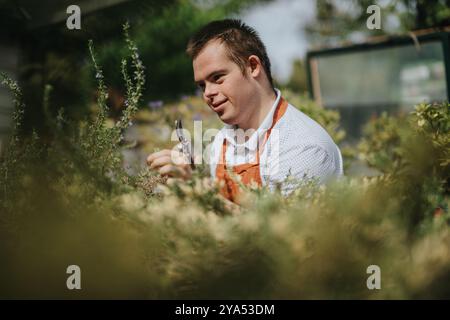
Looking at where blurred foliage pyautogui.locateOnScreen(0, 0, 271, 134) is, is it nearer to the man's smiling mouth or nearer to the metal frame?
the man's smiling mouth

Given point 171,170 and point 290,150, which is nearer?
point 171,170

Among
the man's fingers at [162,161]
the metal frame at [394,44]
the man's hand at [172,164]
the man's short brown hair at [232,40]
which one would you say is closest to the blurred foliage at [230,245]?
the man's hand at [172,164]

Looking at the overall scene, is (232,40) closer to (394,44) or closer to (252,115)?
(252,115)

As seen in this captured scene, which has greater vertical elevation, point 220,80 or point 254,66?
point 254,66

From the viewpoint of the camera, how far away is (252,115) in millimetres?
1687

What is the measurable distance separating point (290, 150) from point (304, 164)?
0.08 m

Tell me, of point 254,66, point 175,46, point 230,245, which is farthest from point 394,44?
point 175,46

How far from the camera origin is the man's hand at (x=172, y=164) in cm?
112

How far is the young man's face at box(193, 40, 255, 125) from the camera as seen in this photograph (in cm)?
152

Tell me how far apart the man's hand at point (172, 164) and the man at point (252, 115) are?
15 centimetres

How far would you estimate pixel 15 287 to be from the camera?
0.91 meters

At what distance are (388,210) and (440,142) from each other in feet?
2.30

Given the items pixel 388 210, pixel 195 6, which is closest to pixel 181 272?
pixel 388 210

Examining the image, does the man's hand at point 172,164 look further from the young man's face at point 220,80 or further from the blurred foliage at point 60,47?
the blurred foliage at point 60,47
